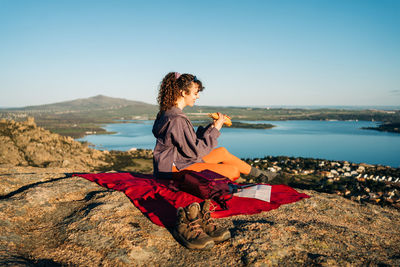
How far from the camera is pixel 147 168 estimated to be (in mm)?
13617

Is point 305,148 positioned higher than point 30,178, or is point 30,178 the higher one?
point 30,178

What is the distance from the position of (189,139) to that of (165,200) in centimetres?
81

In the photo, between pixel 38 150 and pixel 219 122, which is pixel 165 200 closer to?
pixel 219 122

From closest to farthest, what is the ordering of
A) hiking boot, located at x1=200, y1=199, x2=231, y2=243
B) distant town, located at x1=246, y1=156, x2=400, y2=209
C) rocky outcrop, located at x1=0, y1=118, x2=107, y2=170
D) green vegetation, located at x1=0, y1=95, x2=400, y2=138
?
hiking boot, located at x1=200, y1=199, x2=231, y2=243 → rocky outcrop, located at x1=0, y1=118, x2=107, y2=170 → distant town, located at x1=246, y1=156, x2=400, y2=209 → green vegetation, located at x1=0, y1=95, x2=400, y2=138

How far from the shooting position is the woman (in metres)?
3.26

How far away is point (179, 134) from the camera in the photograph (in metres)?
3.22

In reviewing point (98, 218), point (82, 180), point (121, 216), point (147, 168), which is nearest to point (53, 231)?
point (98, 218)

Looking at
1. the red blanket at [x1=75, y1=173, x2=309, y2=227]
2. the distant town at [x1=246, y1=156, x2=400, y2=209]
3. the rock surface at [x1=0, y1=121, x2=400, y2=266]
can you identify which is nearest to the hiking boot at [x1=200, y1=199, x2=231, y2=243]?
the rock surface at [x1=0, y1=121, x2=400, y2=266]

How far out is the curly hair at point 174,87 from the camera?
3.53m

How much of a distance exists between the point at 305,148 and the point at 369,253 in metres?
38.6

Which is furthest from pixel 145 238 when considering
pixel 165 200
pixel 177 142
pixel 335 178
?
pixel 335 178

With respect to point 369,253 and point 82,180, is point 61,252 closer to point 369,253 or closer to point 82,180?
point 82,180

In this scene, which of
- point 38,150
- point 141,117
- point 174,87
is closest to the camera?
point 174,87

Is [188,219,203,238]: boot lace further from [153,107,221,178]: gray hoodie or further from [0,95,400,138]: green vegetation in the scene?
[0,95,400,138]: green vegetation
